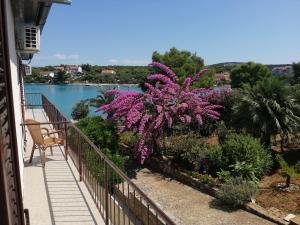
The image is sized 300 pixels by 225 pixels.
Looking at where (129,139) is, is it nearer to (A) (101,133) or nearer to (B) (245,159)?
(A) (101,133)

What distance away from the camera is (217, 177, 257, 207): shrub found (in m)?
7.86

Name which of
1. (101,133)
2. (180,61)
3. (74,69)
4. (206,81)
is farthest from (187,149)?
(74,69)

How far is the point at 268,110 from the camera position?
11.2m

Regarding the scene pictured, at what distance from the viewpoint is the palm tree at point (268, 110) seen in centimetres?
1114

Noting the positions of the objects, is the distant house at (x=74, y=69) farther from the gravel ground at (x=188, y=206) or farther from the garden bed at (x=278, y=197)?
the garden bed at (x=278, y=197)

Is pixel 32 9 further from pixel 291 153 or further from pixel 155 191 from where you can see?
pixel 291 153

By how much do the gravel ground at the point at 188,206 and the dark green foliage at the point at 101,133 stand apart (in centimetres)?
143

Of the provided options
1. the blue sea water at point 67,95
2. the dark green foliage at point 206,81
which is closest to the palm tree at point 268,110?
the blue sea water at point 67,95

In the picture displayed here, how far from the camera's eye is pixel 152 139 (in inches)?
467

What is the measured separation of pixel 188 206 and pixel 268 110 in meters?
4.63

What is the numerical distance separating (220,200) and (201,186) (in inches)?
42.8

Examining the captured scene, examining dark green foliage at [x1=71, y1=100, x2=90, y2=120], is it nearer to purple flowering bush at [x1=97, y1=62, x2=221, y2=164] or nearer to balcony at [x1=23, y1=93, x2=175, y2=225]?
purple flowering bush at [x1=97, y1=62, x2=221, y2=164]

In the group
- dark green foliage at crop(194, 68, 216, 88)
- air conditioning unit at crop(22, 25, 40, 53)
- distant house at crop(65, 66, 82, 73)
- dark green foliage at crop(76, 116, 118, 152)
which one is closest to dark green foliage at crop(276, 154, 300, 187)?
dark green foliage at crop(76, 116, 118, 152)

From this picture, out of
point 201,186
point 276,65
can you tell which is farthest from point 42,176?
point 276,65
